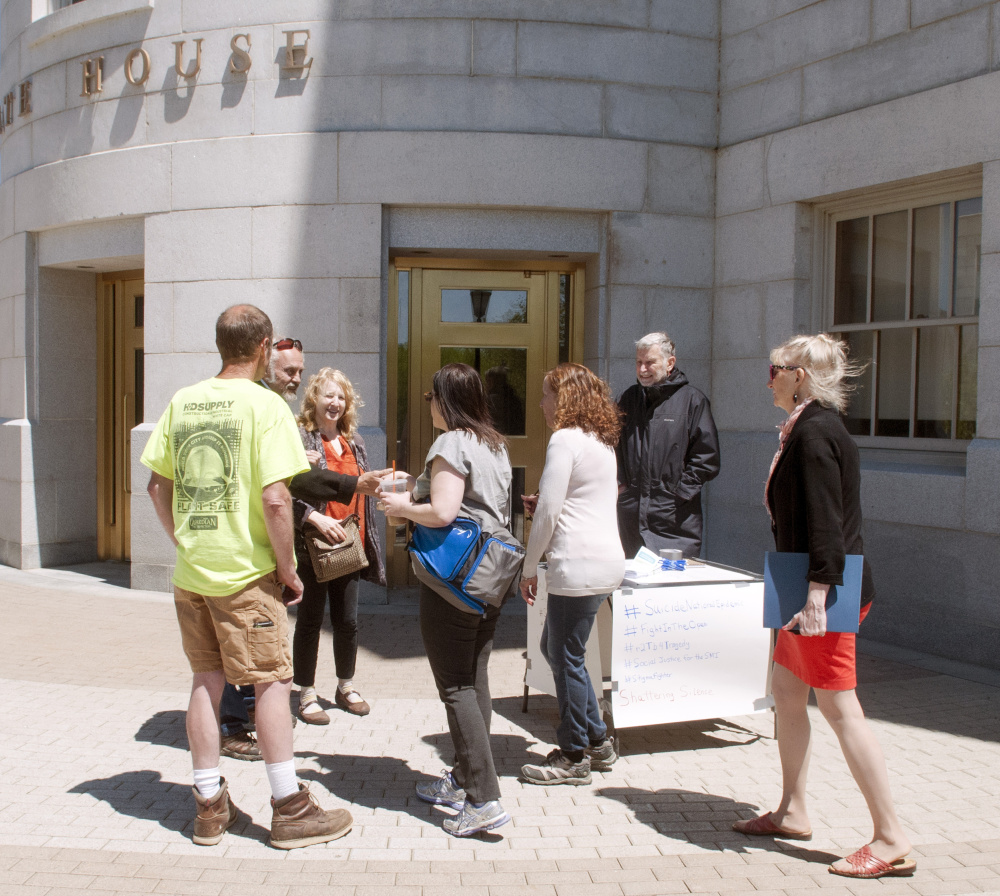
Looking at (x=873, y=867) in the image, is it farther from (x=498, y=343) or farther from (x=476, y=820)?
(x=498, y=343)

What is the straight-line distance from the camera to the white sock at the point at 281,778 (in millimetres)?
3475

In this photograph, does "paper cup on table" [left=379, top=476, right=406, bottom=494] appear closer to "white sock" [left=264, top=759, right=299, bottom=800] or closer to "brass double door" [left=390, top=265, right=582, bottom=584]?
"white sock" [left=264, top=759, right=299, bottom=800]

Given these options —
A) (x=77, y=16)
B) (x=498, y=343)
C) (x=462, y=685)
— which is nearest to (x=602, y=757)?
(x=462, y=685)

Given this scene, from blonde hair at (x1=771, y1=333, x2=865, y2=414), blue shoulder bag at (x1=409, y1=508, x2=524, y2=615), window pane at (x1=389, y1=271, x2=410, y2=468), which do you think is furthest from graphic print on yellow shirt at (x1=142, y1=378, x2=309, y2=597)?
window pane at (x1=389, y1=271, x2=410, y2=468)

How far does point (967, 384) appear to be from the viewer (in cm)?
648

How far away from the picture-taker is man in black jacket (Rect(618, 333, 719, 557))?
546 centimetres

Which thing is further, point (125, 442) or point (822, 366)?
point (125, 442)

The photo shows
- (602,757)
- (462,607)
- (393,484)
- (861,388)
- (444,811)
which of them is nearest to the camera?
(462,607)

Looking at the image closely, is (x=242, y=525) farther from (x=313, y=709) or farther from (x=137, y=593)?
(x=137, y=593)

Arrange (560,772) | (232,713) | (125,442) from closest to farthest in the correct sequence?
(560,772), (232,713), (125,442)

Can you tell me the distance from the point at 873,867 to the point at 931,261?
186 inches

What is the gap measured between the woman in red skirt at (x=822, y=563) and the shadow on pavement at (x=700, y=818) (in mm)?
216

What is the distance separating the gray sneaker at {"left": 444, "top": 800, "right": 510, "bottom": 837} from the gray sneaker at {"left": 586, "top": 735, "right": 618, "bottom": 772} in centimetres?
75

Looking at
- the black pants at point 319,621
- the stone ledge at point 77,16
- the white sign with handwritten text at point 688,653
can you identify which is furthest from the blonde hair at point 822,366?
the stone ledge at point 77,16
